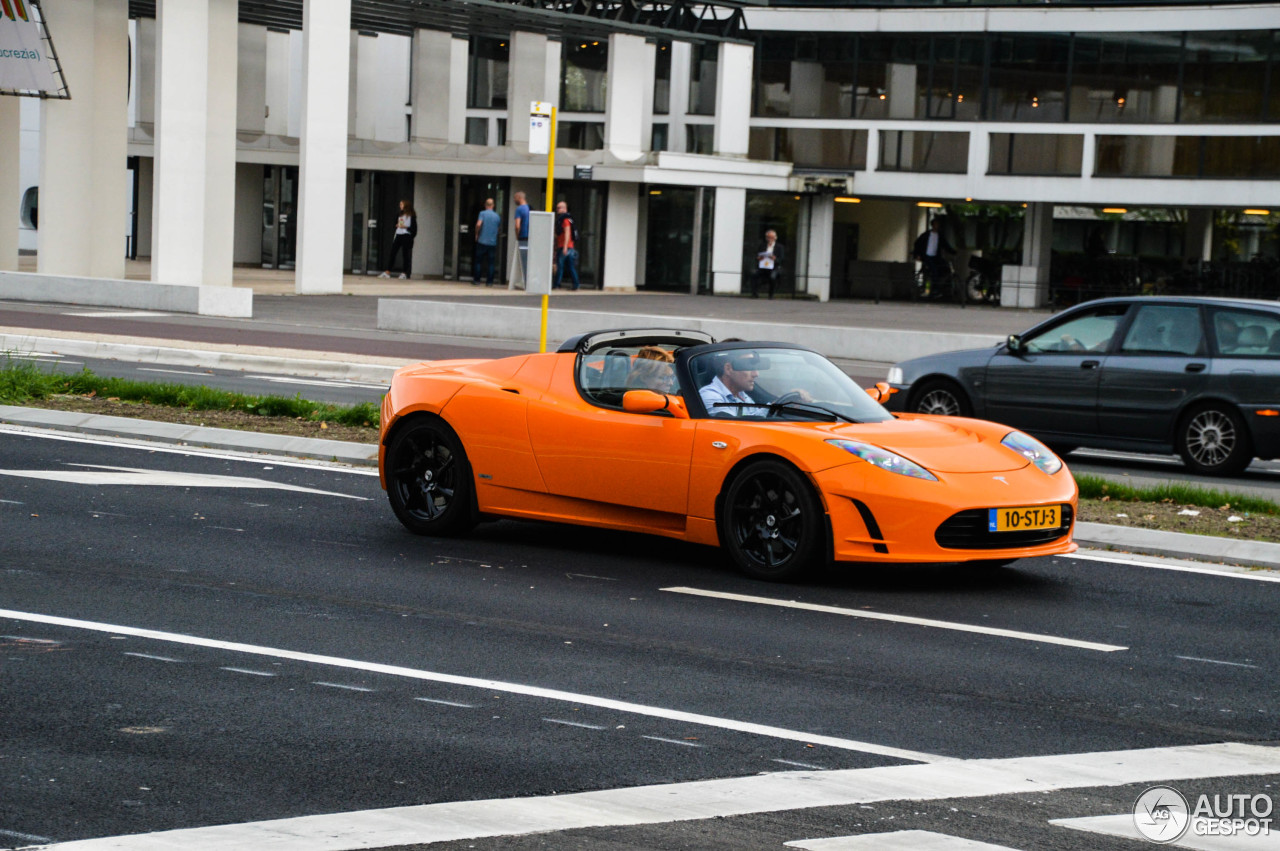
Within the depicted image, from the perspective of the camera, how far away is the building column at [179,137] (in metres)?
32.1

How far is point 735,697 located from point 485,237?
34.4 m

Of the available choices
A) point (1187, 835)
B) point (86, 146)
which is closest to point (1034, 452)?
point (1187, 835)

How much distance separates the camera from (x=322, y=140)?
1335 inches

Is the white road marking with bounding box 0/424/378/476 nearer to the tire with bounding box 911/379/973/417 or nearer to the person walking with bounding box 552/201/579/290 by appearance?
the tire with bounding box 911/379/973/417

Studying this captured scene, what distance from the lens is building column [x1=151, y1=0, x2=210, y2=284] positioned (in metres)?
32.1

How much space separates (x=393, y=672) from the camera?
21.6 feet

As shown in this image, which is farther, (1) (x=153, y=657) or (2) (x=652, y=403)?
(2) (x=652, y=403)

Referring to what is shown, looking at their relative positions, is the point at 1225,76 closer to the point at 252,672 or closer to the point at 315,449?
the point at 315,449

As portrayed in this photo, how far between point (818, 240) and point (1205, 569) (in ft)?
123

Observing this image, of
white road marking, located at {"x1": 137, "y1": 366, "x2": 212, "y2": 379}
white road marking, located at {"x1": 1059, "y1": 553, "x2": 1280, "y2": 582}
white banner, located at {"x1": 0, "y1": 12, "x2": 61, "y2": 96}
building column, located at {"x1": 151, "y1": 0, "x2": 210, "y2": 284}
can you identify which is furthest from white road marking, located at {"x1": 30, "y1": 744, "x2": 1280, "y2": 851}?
white banner, located at {"x1": 0, "y1": 12, "x2": 61, "y2": 96}

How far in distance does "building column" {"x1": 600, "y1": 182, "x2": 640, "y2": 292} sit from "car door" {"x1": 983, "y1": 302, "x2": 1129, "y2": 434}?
1056 inches

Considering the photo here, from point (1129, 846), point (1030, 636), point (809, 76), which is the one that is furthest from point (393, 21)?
point (1129, 846)

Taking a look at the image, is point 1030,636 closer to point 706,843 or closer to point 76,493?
point 706,843

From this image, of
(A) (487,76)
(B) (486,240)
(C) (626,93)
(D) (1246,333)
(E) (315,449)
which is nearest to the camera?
(E) (315,449)
